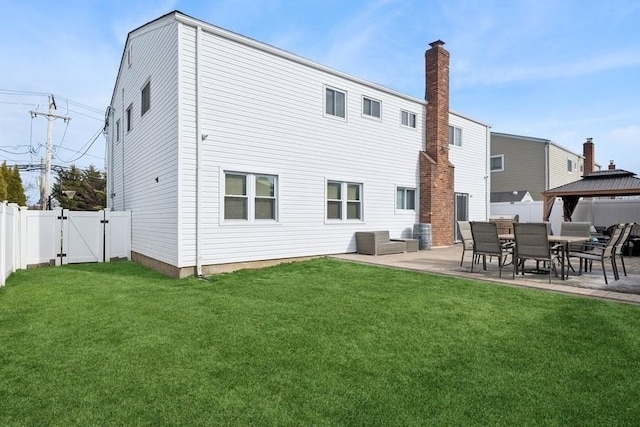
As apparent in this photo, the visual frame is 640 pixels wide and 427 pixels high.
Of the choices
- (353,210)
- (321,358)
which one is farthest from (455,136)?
(321,358)

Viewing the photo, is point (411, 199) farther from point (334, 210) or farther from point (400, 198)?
point (334, 210)

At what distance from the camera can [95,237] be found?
11.4 metres

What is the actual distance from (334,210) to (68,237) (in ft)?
26.4

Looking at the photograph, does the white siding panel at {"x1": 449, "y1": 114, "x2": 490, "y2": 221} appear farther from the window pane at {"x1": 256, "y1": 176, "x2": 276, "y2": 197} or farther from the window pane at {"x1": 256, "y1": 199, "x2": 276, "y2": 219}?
the window pane at {"x1": 256, "y1": 199, "x2": 276, "y2": 219}

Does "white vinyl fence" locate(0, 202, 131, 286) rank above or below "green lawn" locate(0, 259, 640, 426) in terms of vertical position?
above

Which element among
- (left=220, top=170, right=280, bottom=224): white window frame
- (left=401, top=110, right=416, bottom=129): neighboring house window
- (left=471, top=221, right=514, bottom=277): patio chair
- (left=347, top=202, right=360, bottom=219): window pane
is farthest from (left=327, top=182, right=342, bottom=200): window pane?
(left=471, top=221, right=514, bottom=277): patio chair

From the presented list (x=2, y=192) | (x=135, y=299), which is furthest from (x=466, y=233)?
(x=2, y=192)

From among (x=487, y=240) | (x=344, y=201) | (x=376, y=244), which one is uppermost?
(x=344, y=201)

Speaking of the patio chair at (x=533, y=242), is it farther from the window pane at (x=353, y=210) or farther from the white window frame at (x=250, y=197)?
the white window frame at (x=250, y=197)

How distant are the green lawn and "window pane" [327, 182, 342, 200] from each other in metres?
5.23

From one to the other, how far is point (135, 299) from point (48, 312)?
119 cm

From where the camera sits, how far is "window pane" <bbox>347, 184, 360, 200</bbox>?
1183cm

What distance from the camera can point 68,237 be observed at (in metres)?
10.9

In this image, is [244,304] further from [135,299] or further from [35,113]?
[35,113]
